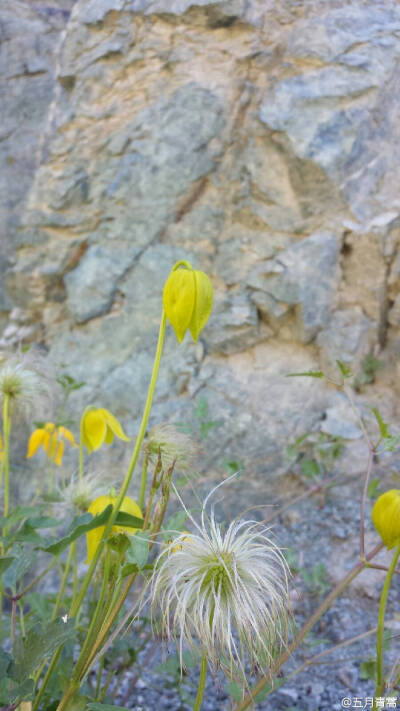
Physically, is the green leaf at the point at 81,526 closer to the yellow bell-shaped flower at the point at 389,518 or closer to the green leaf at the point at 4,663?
the green leaf at the point at 4,663

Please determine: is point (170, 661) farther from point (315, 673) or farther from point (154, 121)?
point (154, 121)

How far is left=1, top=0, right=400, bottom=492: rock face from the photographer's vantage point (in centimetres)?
204

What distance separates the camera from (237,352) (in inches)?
86.0

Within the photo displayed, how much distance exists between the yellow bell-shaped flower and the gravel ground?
0.45 metres

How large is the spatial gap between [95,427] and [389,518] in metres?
0.53

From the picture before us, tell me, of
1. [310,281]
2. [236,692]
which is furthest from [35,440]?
[310,281]

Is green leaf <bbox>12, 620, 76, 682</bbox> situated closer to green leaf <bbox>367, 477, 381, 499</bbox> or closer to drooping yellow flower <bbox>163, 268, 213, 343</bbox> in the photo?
drooping yellow flower <bbox>163, 268, 213, 343</bbox>

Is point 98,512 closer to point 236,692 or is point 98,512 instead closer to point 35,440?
point 236,692

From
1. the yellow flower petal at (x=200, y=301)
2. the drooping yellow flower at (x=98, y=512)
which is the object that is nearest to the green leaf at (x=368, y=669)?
the drooping yellow flower at (x=98, y=512)

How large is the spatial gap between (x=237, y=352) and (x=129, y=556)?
1.50 metres

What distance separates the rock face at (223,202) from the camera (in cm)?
204

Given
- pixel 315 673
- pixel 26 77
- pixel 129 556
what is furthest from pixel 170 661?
pixel 26 77

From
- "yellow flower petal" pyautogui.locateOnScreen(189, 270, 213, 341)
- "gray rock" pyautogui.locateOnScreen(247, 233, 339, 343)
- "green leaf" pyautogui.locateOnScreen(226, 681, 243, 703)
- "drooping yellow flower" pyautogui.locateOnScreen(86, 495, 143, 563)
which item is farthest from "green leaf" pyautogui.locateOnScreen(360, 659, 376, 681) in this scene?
"gray rock" pyautogui.locateOnScreen(247, 233, 339, 343)

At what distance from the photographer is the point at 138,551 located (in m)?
0.70
